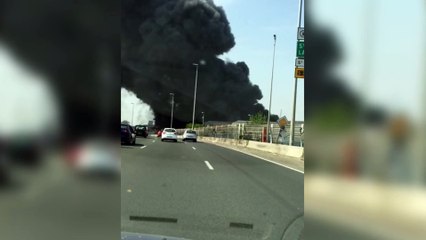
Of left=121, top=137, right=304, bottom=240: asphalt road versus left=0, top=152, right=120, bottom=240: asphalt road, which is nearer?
left=0, top=152, right=120, bottom=240: asphalt road

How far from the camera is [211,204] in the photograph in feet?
26.4

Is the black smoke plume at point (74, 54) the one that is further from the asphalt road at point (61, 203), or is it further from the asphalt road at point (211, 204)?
the asphalt road at point (211, 204)

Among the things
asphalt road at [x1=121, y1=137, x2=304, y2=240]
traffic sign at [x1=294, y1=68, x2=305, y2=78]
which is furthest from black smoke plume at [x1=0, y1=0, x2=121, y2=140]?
asphalt road at [x1=121, y1=137, x2=304, y2=240]

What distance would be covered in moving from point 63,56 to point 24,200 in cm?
48

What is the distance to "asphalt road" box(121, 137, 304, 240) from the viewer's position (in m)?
5.84

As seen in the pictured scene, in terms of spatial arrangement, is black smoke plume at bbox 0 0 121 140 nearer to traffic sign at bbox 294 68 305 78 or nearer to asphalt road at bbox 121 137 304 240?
traffic sign at bbox 294 68 305 78

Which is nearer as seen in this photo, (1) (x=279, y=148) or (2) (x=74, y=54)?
(2) (x=74, y=54)

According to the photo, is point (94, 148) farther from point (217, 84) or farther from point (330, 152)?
point (217, 84)

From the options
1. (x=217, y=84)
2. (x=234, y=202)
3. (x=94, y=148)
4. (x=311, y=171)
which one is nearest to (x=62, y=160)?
(x=94, y=148)

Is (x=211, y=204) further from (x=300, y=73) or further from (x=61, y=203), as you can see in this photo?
(x=61, y=203)

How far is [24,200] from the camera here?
66.7 inches

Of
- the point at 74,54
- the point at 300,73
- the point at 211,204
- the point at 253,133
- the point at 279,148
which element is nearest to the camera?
the point at 74,54

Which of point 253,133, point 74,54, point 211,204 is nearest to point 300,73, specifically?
point 74,54

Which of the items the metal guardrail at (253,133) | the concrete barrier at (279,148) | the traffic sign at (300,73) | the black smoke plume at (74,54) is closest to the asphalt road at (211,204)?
the traffic sign at (300,73)
